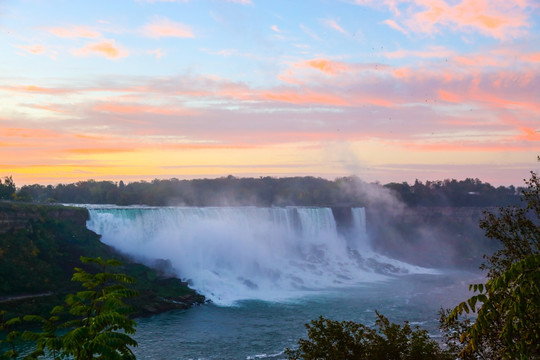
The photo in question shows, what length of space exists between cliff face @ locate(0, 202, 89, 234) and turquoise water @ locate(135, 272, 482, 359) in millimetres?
14708

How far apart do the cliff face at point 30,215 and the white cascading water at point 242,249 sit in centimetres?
123

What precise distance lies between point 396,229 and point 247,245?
35.2 metres

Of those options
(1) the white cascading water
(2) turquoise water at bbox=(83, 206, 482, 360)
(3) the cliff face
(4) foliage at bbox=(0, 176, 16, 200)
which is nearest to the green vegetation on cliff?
(3) the cliff face

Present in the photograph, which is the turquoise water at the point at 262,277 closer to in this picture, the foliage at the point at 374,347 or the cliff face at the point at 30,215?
the cliff face at the point at 30,215

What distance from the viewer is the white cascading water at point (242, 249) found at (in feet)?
148

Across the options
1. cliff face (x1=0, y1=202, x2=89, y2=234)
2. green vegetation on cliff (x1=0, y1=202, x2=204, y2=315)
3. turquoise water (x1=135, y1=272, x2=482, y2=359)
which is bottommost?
turquoise water (x1=135, y1=272, x2=482, y2=359)

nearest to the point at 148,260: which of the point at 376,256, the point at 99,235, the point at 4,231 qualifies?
the point at 99,235

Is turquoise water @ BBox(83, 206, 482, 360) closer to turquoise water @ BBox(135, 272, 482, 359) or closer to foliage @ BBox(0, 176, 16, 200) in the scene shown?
turquoise water @ BBox(135, 272, 482, 359)

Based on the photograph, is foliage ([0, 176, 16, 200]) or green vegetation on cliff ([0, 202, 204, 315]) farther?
foliage ([0, 176, 16, 200])

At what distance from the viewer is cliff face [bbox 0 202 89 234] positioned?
3909cm

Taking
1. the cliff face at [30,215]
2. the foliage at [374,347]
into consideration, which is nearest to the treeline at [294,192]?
the cliff face at [30,215]

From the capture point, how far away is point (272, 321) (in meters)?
31.6

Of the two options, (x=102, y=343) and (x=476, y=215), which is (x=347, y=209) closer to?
(x=476, y=215)

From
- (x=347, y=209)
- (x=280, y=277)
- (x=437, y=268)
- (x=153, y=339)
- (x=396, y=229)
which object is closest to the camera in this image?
(x=153, y=339)
